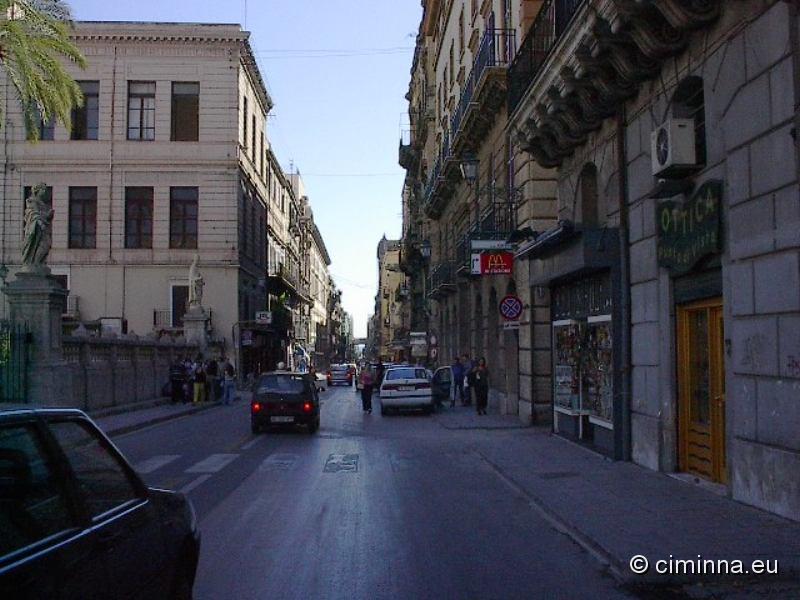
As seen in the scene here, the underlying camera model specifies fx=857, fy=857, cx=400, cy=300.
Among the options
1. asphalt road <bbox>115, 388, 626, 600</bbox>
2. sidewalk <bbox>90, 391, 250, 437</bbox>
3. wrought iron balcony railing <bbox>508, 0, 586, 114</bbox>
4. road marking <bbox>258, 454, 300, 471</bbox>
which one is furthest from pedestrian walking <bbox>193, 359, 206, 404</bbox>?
wrought iron balcony railing <bbox>508, 0, 586, 114</bbox>

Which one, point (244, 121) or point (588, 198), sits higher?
point (244, 121)

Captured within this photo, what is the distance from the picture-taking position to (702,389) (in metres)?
11.4

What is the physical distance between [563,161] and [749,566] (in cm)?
1201

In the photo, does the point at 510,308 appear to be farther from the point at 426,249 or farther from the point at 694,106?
the point at 426,249

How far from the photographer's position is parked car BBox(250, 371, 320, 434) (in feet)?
67.5

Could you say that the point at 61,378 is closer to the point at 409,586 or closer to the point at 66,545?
the point at 409,586

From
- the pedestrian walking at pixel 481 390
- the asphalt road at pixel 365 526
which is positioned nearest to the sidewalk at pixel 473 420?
the pedestrian walking at pixel 481 390

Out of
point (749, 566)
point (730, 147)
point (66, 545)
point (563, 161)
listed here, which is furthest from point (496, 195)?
point (66, 545)

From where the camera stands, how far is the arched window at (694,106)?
11234mm

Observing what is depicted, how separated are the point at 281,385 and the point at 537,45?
993 centimetres

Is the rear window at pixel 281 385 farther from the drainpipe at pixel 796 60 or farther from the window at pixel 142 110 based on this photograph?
the window at pixel 142 110

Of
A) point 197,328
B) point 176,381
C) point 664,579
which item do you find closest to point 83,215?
point 197,328

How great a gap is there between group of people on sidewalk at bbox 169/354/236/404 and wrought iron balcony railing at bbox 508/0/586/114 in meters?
17.9

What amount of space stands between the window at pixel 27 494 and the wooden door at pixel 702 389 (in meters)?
8.95
